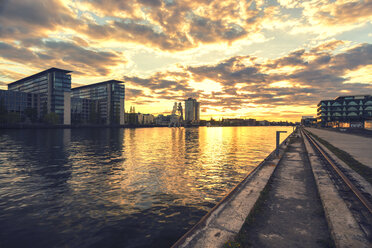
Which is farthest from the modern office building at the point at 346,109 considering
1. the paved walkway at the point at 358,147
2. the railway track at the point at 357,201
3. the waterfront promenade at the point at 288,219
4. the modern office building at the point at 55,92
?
the modern office building at the point at 55,92

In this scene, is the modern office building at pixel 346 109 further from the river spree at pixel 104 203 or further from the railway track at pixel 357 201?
the river spree at pixel 104 203

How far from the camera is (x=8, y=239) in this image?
22.7 feet

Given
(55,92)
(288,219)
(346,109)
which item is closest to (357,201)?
(288,219)

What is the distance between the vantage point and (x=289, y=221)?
22.2 feet

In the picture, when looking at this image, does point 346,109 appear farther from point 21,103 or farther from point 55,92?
point 21,103

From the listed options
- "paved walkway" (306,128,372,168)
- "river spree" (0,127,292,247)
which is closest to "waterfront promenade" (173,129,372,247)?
"river spree" (0,127,292,247)

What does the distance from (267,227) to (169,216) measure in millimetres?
4180

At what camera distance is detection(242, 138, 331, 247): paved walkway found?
5562mm

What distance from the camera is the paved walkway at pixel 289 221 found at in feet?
18.2

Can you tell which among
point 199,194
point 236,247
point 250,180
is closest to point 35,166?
point 199,194

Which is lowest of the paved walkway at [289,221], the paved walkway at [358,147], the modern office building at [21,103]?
the paved walkway at [289,221]

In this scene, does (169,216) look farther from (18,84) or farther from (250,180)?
(18,84)

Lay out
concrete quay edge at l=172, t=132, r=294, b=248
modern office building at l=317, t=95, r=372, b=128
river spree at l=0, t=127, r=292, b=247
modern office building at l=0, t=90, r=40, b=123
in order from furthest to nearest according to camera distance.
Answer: modern office building at l=317, t=95, r=372, b=128 → modern office building at l=0, t=90, r=40, b=123 → river spree at l=0, t=127, r=292, b=247 → concrete quay edge at l=172, t=132, r=294, b=248

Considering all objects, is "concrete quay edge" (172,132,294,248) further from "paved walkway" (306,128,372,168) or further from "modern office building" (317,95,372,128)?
"modern office building" (317,95,372,128)
